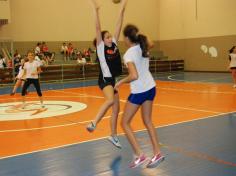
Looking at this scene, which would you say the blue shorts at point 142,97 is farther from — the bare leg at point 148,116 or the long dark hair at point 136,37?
the long dark hair at point 136,37

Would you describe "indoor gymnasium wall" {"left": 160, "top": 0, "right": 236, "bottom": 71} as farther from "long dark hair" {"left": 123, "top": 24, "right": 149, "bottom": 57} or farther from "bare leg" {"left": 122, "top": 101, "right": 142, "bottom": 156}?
"bare leg" {"left": 122, "top": 101, "right": 142, "bottom": 156}

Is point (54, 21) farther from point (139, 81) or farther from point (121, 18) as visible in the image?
point (139, 81)

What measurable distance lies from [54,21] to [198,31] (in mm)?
11028

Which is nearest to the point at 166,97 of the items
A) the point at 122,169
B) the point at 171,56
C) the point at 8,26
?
the point at 122,169

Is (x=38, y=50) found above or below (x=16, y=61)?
above

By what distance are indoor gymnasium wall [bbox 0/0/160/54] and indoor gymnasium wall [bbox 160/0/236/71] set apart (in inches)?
134

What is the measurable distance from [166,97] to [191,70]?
54.1ft

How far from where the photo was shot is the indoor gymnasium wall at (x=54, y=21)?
77.0 feet

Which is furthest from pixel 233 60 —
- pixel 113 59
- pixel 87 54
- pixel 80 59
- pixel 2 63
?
pixel 2 63

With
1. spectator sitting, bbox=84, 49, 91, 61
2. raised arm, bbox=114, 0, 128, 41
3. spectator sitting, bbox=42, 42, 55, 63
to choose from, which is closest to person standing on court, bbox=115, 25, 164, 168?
raised arm, bbox=114, 0, 128, 41

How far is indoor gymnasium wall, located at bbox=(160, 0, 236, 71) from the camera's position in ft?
86.1

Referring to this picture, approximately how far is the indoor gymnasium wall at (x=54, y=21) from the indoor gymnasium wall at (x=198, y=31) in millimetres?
3404

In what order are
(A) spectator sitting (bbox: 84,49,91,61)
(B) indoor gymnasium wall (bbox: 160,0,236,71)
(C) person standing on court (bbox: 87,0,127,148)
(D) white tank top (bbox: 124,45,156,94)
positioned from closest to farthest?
(D) white tank top (bbox: 124,45,156,94), (C) person standing on court (bbox: 87,0,127,148), (A) spectator sitting (bbox: 84,49,91,61), (B) indoor gymnasium wall (bbox: 160,0,236,71)

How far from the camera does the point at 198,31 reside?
2809cm
